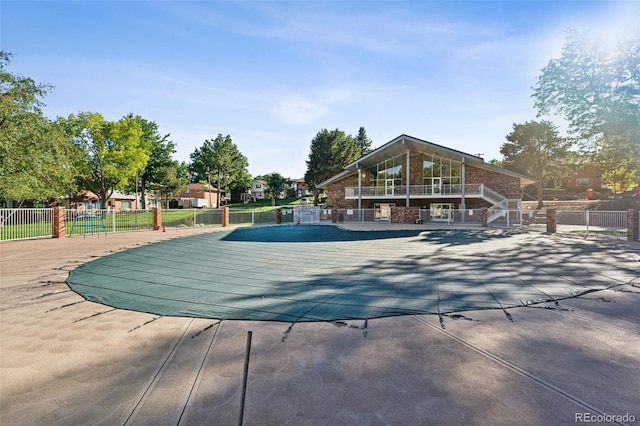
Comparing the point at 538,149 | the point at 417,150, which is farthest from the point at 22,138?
the point at 538,149

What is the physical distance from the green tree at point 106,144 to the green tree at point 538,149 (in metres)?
49.6

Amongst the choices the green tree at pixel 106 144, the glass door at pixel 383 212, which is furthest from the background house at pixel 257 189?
the glass door at pixel 383 212

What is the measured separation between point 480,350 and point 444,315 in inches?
44.0

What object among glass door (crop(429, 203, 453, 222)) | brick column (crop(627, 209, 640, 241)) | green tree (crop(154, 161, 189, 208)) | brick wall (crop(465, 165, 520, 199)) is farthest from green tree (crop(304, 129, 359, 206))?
brick column (crop(627, 209, 640, 241))

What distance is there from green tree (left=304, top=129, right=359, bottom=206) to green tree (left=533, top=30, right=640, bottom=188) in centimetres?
3295

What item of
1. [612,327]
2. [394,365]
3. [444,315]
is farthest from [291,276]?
[612,327]

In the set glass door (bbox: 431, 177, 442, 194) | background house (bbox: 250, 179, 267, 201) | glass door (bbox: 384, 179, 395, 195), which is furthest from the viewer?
background house (bbox: 250, 179, 267, 201)

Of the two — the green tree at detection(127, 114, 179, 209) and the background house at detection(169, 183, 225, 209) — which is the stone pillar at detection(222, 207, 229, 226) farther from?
the background house at detection(169, 183, 225, 209)

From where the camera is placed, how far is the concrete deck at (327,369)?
8.09 feet

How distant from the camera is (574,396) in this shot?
2625 mm

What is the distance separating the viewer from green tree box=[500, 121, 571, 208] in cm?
3941

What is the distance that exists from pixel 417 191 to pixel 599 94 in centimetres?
1440

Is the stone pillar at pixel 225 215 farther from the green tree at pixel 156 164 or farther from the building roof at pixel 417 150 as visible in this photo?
the green tree at pixel 156 164

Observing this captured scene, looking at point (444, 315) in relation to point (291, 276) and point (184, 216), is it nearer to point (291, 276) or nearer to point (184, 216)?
point (291, 276)
